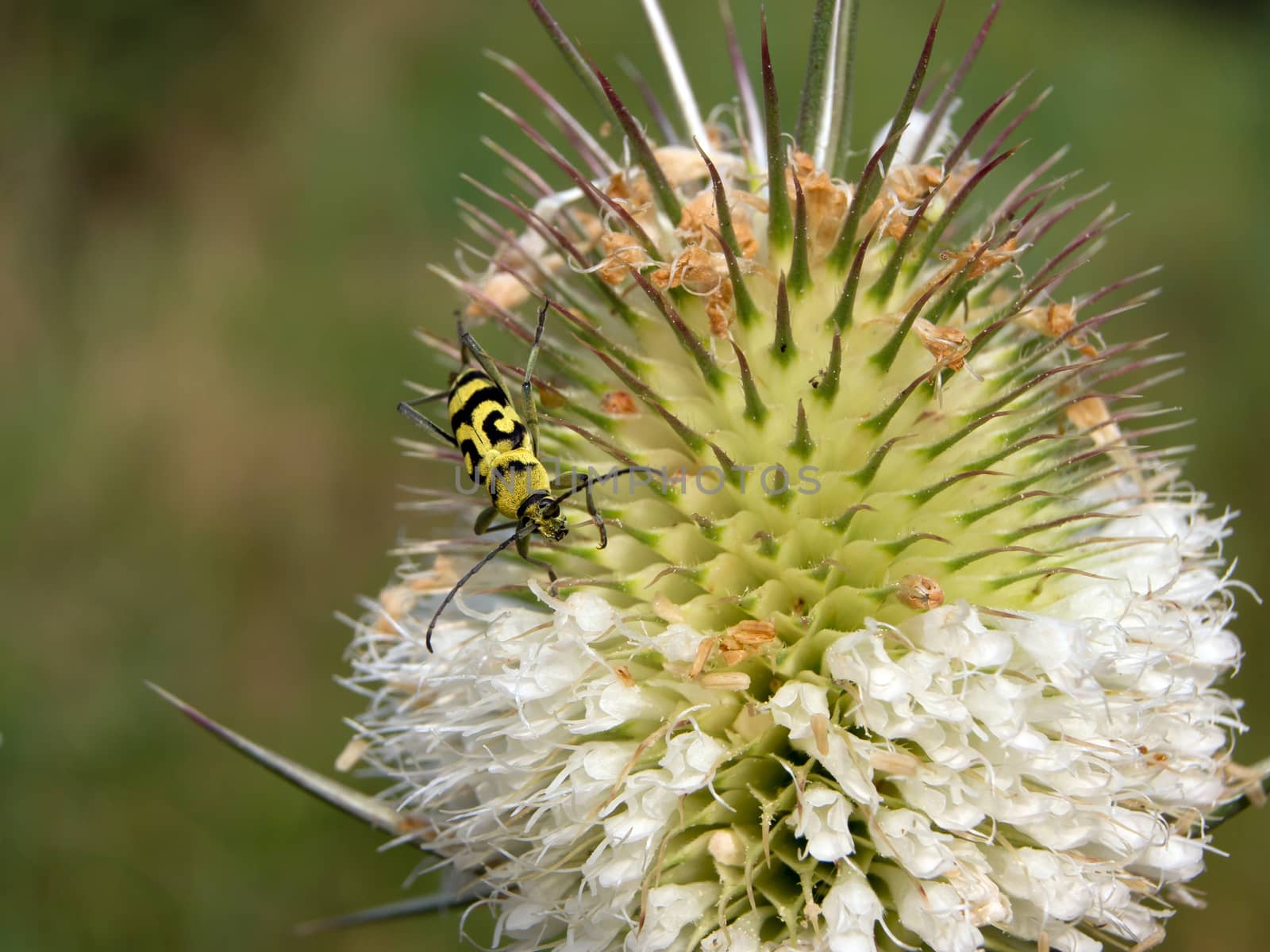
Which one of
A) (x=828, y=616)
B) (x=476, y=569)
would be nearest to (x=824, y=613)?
(x=828, y=616)

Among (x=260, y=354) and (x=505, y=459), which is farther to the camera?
(x=260, y=354)

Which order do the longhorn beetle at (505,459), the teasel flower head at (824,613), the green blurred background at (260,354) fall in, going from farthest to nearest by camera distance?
the green blurred background at (260,354) → the longhorn beetle at (505,459) → the teasel flower head at (824,613)

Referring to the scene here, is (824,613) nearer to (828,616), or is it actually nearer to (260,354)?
(828,616)

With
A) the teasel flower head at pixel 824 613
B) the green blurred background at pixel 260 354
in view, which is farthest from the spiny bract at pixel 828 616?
the green blurred background at pixel 260 354

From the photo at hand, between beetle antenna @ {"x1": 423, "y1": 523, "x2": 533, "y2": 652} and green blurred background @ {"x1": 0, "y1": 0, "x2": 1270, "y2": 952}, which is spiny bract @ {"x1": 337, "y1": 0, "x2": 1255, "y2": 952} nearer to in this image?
beetle antenna @ {"x1": 423, "y1": 523, "x2": 533, "y2": 652}

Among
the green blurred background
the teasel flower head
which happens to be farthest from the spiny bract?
the green blurred background

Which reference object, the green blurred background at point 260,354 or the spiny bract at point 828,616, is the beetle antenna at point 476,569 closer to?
the spiny bract at point 828,616
